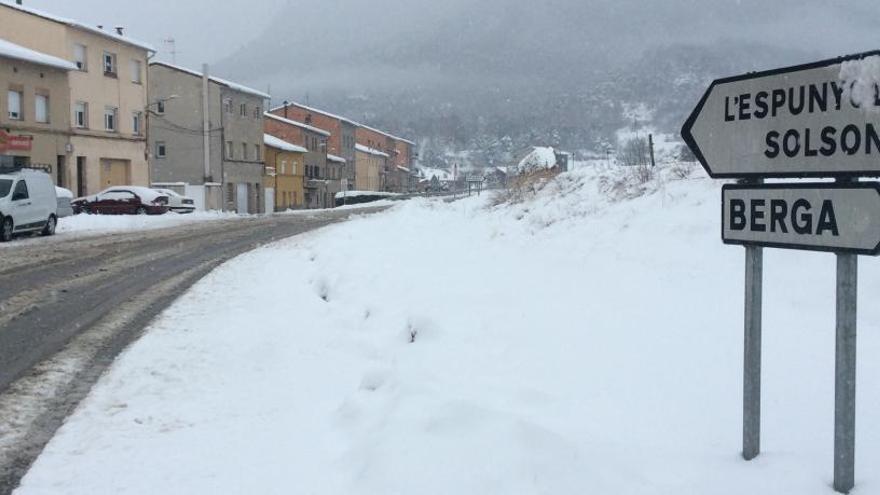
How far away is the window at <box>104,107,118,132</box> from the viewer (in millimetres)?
43031

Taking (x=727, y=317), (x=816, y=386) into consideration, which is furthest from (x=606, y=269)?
(x=816, y=386)

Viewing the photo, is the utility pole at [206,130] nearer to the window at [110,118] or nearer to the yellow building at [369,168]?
the window at [110,118]

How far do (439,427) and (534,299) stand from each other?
3.35 meters

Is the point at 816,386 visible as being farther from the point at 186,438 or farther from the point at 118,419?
the point at 118,419

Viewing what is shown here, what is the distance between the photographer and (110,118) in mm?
43594

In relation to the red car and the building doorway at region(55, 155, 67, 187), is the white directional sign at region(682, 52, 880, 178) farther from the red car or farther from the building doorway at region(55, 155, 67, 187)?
the building doorway at region(55, 155, 67, 187)

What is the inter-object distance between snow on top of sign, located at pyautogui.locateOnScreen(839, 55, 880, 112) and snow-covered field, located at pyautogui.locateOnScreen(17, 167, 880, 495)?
1.60 metres

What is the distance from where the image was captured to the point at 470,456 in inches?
151

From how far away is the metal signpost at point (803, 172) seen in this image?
9.65 feet

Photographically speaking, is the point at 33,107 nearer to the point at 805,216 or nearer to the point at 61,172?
the point at 61,172

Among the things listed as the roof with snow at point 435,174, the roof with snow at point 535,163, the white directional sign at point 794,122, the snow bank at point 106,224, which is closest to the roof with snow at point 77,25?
the snow bank at point 106,224

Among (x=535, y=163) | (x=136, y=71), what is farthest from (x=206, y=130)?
(x=535, y=163)

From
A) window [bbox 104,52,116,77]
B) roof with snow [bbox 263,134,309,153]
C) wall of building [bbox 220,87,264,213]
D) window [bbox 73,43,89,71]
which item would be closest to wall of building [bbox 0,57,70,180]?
window [bbox 73,43,89,71]

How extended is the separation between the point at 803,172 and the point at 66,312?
28.7 ft
